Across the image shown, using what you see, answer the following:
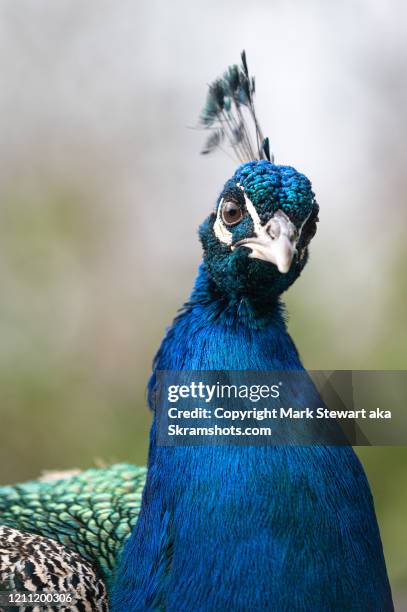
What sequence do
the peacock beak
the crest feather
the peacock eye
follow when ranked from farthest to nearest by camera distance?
the crest feather, the peacock eye, the peacock beak

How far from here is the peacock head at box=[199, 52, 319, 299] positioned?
1396 millimetres

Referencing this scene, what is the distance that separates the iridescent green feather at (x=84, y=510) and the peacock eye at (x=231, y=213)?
808 millimetres

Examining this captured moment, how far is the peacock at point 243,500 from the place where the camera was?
136cm

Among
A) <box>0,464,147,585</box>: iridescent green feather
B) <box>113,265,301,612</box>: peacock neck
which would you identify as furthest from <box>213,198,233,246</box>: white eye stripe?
<box>0,464,147,585</box>: iridescent green feather

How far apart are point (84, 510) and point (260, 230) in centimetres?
93

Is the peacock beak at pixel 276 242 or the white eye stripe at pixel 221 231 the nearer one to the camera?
the peacock beak at pixel 276 242

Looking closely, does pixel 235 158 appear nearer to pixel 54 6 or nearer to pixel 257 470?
pixel 257 470

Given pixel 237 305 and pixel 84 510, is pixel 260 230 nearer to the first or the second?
pixel 237 305

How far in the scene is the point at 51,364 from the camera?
391cm

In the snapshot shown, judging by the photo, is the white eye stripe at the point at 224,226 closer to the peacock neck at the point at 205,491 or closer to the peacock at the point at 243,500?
the peacock at the point at 243,500

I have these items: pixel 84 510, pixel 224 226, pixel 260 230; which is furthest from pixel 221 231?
pixel 84 510

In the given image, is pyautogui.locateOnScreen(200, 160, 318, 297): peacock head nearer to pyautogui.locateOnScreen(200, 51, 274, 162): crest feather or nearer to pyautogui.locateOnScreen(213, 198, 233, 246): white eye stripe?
pyautogui.locateOnScreen(213, 198, 233, 246): white eye stripe

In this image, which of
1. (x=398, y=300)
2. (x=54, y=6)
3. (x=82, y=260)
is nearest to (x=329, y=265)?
(x=398, y=300)

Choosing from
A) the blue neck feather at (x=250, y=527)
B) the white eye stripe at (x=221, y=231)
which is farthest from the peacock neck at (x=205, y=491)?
the white eye stripe at (x=221, y=231)
